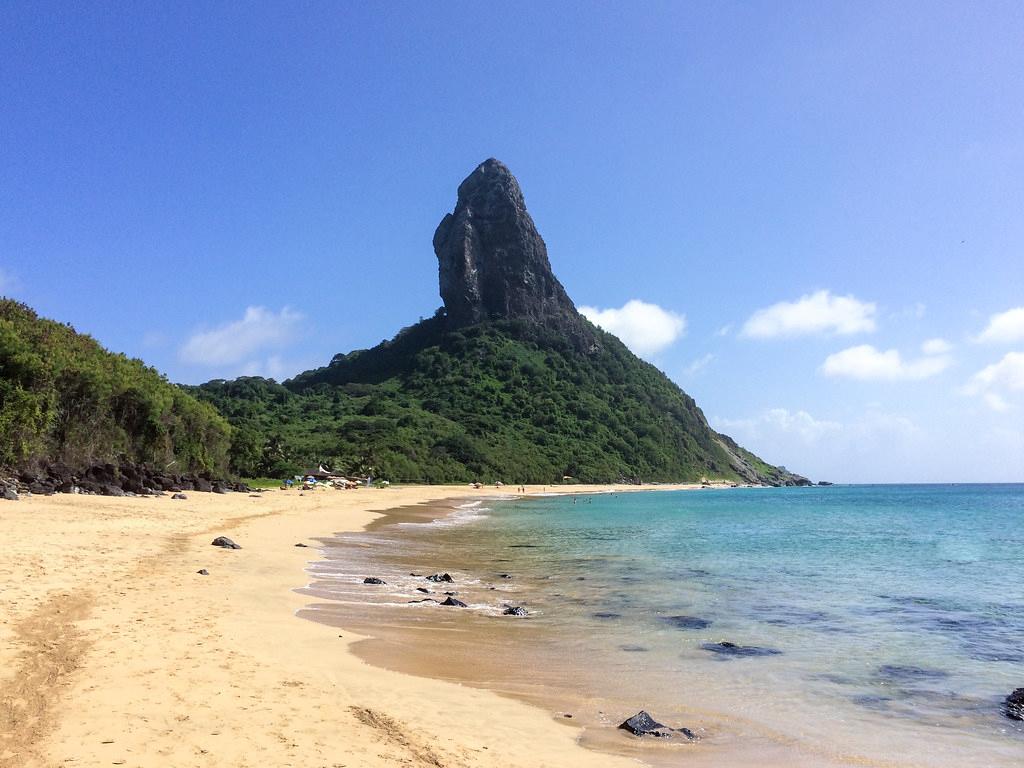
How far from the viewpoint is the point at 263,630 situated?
438 inches

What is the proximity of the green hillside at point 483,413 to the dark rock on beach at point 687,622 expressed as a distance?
214ft

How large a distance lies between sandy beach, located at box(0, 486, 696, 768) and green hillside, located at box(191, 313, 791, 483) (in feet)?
208

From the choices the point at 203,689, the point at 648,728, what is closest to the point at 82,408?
the point at 203,689

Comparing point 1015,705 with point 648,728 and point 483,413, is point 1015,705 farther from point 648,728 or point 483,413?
point 483,413

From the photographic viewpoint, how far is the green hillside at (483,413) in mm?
105625

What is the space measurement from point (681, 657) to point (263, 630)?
23.4ft

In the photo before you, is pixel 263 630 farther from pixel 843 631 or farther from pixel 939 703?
pixel 843 631

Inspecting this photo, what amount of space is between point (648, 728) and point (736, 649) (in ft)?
17.3

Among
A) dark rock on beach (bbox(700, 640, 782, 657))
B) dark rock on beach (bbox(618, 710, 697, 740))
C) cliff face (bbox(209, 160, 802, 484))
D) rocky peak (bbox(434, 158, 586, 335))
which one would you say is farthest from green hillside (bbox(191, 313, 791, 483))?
dark rock on beach (bbox(618, 710, 697, 740))

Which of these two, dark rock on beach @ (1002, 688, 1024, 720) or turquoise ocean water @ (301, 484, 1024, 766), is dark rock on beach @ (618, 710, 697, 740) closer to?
turquoise ocean water @ (301, 484, 1024, 766)

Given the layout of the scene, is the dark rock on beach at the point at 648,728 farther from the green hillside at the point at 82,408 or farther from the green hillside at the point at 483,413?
the green hillside at the point at 483,413

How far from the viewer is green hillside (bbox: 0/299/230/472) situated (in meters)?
30.8

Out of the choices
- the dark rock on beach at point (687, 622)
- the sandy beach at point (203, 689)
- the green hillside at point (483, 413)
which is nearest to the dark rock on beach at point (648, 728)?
the sandy beach at point (203, 689)

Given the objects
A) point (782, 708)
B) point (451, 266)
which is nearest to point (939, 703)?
point (782, 708)
